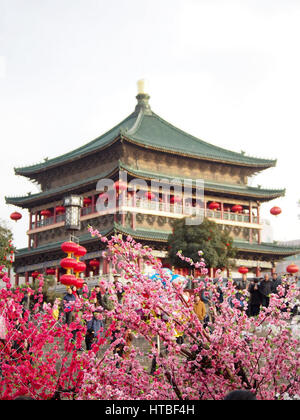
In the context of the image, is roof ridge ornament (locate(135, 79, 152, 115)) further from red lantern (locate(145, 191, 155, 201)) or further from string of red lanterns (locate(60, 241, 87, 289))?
string of red lanterns (locate(60, 241, 87, 289))

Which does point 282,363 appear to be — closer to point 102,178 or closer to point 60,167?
point 102,178

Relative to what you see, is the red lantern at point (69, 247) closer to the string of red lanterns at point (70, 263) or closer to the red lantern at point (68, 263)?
the string of red lanterns at point (70, 263)

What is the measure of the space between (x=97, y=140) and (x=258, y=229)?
480 inches

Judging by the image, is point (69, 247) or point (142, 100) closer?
point (69, 247)

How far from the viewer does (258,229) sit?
120 feet

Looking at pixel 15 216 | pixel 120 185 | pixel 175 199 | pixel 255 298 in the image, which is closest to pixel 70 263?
pixel 255 298

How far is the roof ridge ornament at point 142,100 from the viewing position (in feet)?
130

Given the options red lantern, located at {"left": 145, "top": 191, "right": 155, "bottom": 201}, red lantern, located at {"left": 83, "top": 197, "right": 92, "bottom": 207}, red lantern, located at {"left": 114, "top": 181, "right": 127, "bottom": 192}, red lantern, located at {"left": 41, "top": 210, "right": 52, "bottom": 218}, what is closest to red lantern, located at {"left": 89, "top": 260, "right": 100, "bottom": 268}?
red lantern, located at {"left": 83, "top": 197, "right": 92, "bottom": 207}

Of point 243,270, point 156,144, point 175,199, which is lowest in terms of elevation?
point 243,270

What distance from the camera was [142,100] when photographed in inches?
1566

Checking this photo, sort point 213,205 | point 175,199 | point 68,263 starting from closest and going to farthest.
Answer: point 68,263 → point 175,199 → point 213,205

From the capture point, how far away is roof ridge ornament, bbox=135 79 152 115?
39656 mm

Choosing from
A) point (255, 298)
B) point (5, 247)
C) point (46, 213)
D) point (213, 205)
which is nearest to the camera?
point (255, 298)

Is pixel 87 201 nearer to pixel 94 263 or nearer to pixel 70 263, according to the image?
pixel 94 263
